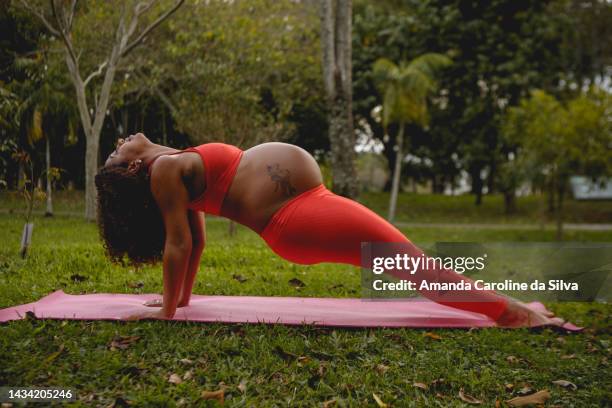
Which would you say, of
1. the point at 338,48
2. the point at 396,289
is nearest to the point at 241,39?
the point at 338,48

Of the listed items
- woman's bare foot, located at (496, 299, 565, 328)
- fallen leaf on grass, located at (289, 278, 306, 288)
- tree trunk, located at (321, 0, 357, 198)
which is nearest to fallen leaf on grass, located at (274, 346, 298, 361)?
woman's bare foot, located at (496, 299, 565, 328)

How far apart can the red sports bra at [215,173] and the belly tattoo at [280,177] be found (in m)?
0.23

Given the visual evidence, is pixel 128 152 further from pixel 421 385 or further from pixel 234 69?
pixel 234 69

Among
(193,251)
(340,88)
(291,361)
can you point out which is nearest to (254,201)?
(193,251)

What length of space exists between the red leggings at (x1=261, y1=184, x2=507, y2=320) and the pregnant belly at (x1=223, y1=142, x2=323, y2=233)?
57 mm

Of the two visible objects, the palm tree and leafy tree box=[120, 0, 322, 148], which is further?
the palm tree

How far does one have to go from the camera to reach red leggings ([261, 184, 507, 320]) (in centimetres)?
307

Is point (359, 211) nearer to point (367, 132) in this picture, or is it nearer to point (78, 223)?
point (78, 223)

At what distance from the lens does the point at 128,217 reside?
11.4ft

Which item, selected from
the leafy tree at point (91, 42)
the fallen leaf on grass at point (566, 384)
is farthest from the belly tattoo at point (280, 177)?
the leafy tree at point (91, 42)

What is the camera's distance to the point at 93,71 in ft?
23.3

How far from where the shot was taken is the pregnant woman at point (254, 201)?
3.03 m

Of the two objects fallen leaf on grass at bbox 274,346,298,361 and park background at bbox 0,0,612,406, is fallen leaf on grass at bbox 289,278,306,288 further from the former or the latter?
fallen leaf on grass at bbox 274,346,298,361

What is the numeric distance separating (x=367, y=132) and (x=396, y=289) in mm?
17649
